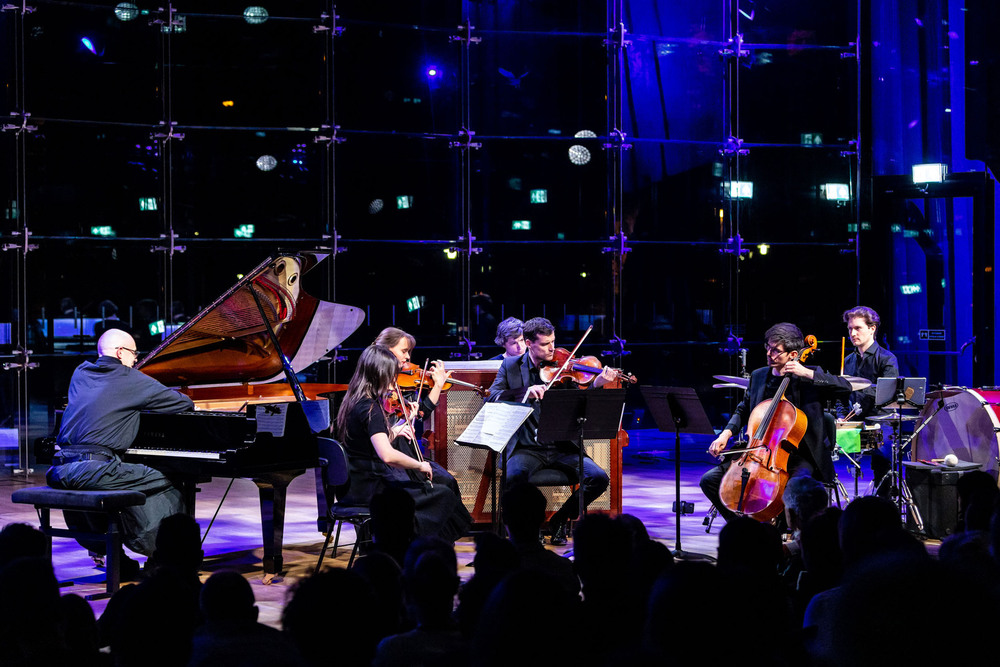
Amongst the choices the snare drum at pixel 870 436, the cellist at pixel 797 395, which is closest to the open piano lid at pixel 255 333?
the cellist at pixel 797 395

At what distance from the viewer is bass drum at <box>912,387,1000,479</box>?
27.0 ft

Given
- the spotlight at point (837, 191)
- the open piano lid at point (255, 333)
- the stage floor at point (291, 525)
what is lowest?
the stage floor at point (291, 525)

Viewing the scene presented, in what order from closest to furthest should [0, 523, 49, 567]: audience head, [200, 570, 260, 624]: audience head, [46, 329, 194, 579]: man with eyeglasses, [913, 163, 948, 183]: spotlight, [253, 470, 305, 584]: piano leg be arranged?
[200, 570, 260, 624]: audience head, [0, 523, 49, 567]: audience head, [46, 329, 194, 579]: man with eyeglasses, [253, 470, 305, 584]: piano leg, [913, 163, 948, 183]: spotlight

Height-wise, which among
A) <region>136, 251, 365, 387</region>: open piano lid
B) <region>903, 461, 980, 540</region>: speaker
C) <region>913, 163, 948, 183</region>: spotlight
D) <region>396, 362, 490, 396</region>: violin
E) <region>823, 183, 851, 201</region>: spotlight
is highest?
<region>913, 163, 948, 183</region>: spotlight

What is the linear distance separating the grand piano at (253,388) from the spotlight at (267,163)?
141 inches

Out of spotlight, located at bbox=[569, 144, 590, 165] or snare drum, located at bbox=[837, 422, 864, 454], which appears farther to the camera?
spotlight, located at bbox=[569, 144, 590, 165]

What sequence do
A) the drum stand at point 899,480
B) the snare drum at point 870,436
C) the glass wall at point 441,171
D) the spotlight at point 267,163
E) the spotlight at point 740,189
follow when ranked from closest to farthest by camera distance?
1. the drum stand at point 899,480
2. the snare drum at point 870,436
3. the glass wall at point 441,171
4. the spotlight at point 267,163
5. the spotlight at point 740,189

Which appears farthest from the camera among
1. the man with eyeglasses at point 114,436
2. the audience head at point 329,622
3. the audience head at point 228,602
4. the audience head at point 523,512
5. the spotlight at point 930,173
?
the spotlight at point 930,173

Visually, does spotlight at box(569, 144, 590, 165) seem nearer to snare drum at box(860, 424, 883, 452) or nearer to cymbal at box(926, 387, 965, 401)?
snare drum at box(860, 424, 883, 452)

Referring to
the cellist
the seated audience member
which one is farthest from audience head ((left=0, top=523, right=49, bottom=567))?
the cellist

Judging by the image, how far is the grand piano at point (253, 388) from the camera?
6.51 meters

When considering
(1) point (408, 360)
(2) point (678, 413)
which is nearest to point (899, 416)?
(2) point (678, 413)

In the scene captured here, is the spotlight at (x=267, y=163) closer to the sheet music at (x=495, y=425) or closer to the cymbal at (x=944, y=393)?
the sheet music at (x=495, y=425)

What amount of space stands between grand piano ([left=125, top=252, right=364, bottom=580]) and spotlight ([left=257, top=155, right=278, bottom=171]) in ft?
11.7
